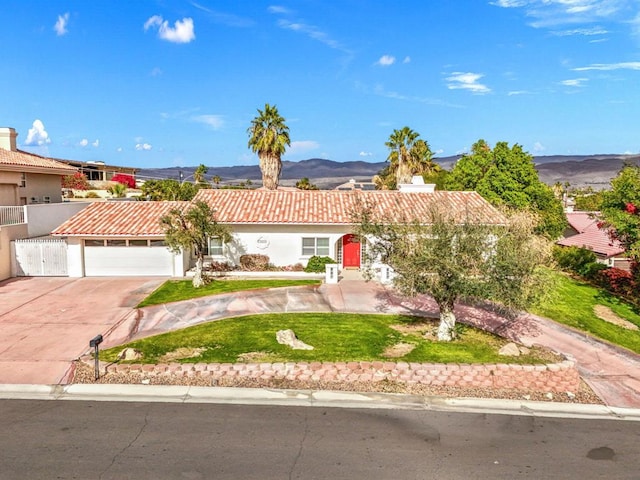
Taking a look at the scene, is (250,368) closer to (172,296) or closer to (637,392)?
(172,296)

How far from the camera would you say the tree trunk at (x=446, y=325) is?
15.4 meters

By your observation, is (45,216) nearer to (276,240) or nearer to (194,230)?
(194,230)

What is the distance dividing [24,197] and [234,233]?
15.5 metres

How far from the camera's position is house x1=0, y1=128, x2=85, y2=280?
2511 centimetres

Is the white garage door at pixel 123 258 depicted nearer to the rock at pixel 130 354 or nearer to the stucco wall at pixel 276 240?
the stucco wall at pixel 276 240

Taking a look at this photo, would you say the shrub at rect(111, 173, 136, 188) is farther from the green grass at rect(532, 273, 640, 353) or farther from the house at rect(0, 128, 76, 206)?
the green grass at rect(532, 273, 640, 353)

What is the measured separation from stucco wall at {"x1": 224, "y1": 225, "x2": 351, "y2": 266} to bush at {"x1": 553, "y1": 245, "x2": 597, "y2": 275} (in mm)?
15538

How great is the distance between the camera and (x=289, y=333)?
49.8ft

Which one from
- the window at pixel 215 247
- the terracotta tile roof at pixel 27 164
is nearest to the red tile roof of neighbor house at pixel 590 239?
Result: the window at pixel 215 247

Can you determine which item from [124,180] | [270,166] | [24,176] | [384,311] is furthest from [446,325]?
[124,180]

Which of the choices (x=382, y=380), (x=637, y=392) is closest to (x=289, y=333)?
(x=382, y=380)

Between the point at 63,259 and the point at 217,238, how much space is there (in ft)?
27.3

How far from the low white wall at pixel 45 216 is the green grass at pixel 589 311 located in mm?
26881

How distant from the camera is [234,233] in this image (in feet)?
85.3
